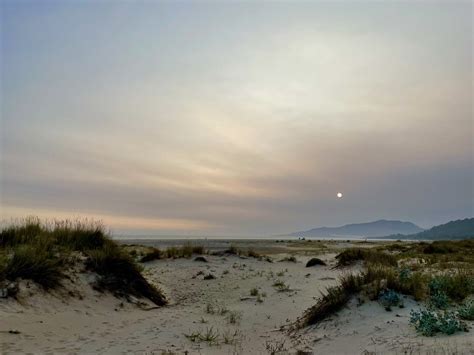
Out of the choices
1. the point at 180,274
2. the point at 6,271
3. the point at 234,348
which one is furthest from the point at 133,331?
the point at 180,274

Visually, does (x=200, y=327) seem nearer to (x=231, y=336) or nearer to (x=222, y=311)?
(x=231, y=336)

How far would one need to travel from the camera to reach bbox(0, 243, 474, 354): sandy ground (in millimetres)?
7012

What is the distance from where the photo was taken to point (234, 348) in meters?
7.65

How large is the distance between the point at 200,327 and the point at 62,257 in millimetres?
5097

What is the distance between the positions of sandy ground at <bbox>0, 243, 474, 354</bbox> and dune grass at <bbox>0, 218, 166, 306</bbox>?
1.90 ft

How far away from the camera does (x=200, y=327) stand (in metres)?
9.49

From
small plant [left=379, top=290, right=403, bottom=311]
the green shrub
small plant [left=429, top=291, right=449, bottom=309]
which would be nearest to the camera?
the green shrub

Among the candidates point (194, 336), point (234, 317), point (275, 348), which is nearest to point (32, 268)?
point (194, 336)

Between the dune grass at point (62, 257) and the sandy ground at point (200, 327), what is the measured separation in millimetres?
578

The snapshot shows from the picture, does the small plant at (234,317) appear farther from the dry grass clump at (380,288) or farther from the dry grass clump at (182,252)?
the dry grass clump at (182,252)

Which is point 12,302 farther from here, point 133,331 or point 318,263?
point 318,263

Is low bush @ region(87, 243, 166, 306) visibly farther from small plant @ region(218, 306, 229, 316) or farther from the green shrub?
the green shrub

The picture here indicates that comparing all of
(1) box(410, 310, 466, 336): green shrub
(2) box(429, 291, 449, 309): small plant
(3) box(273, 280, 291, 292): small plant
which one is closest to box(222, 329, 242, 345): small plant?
(1) box(410, 310, 466, 336): green shrub

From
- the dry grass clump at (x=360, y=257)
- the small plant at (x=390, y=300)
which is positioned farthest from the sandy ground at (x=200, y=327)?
the dry grass clump at (x=360, y=257)
